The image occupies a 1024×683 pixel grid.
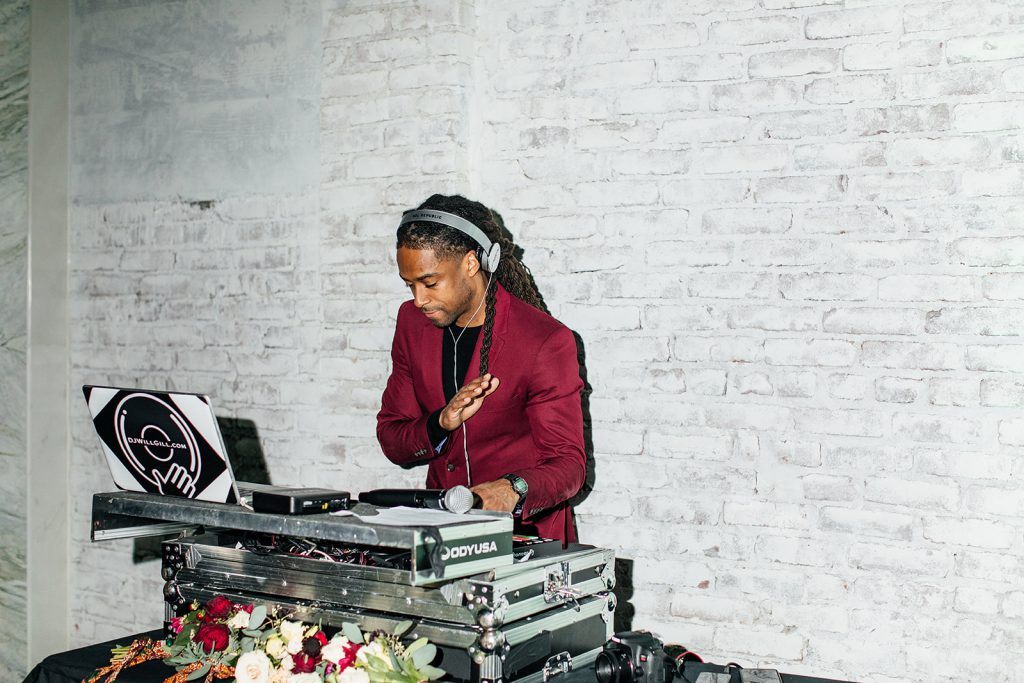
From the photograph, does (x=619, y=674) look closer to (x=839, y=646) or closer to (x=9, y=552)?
(x=839, y=646)

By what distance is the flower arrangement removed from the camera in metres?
1.55

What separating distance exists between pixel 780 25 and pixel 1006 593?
159 centimetres

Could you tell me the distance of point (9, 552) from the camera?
3730 millimetres

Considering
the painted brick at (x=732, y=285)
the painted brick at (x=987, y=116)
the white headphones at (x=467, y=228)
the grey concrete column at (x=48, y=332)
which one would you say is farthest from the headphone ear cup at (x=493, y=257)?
the grey concrete column at (x=48, y=332)

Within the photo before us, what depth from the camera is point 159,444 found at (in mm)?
1805

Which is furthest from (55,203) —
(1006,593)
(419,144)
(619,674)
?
(1006,593)

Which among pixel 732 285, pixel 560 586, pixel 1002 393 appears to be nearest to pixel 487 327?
pixel 732 285

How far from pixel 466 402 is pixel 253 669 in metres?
0.89

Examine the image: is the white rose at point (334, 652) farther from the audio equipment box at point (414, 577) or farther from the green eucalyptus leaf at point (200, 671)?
the green eucalyptus leaf at point (200, 671)

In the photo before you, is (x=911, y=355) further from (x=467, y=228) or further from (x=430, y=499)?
(x=430, y=499)

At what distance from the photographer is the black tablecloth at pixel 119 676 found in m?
1.81

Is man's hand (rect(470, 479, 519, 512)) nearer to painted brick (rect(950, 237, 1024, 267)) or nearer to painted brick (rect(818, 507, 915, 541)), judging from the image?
painted brick (rect(818, 507, 915, 541))

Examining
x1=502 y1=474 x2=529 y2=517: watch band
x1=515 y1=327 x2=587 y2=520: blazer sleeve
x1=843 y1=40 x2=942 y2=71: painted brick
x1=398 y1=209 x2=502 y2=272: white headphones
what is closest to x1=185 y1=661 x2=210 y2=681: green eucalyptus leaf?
x1=502 y1=474 x2=529 y2=517: watch band

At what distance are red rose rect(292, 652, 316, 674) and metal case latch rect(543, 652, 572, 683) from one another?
1.28 feet
